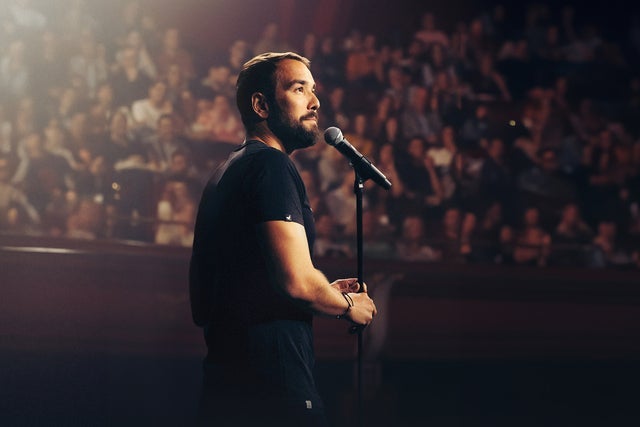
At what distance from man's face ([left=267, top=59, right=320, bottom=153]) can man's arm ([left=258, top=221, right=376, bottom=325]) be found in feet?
0.86

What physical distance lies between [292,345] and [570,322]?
3.05 meters

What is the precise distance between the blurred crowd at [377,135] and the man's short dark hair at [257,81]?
3.39 metres

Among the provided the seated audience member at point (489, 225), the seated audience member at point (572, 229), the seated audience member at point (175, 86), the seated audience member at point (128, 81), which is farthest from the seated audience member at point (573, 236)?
the seated audience member at point (128, 81)

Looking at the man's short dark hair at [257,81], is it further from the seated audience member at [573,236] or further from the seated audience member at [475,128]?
the seated audience member at [475,128]

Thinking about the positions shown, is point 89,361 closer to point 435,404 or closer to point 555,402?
point 435,404

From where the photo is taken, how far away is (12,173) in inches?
225

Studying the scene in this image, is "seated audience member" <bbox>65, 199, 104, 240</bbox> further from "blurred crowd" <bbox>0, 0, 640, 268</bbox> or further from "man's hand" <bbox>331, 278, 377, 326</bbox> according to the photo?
"man's hand" <bbox>331, 278, 377, 326</bbox>

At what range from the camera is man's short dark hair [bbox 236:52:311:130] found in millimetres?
2045

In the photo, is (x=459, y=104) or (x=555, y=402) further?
(x=459, y=104)

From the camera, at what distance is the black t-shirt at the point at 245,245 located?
73.0 inches

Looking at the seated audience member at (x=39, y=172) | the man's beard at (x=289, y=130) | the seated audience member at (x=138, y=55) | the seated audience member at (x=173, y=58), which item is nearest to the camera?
the man's beard at (x=289, y=130)

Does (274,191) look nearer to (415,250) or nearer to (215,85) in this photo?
(415,250)

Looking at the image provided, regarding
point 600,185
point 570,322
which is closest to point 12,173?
point 570,322

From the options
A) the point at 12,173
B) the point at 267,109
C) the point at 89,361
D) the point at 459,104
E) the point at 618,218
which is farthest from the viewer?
the point at 459,104
